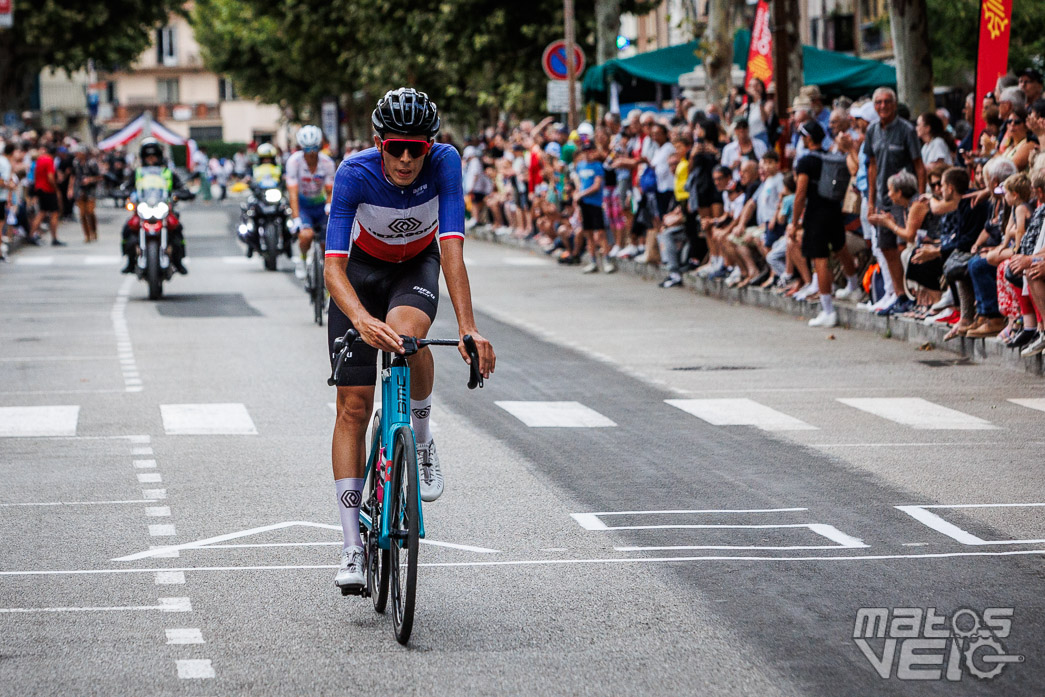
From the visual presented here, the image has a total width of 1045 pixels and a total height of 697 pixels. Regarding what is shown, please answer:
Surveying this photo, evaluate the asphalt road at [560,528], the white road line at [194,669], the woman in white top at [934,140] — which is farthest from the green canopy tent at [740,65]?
the white road line at [194,669]

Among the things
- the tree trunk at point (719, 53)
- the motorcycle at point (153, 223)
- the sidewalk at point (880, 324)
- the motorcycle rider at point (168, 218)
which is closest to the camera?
the sidewalk at point (880, 324)

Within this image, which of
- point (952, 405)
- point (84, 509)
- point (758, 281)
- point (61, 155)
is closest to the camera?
point (84, 509)

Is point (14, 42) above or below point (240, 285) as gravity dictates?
above

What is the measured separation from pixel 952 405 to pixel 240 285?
14.7m

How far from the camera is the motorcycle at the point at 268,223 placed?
28953 millimetres

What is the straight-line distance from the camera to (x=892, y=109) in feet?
59.6

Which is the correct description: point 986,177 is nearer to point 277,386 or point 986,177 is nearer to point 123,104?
point 277,386

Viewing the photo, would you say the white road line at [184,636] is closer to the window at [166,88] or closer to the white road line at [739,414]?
the white road line at [739,414]

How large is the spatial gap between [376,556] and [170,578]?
44.1 inches

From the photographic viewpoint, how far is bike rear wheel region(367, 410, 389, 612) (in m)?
6.71

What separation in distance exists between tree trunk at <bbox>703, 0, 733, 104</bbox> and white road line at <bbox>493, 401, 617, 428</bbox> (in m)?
17.2

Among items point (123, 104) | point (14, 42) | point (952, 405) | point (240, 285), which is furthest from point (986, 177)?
point (123, 104)

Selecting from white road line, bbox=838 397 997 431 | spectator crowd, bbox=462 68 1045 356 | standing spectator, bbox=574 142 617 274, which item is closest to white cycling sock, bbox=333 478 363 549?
white road line, bbox=838 397 997 431

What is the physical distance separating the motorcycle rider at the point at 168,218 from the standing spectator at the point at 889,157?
28.4ft
